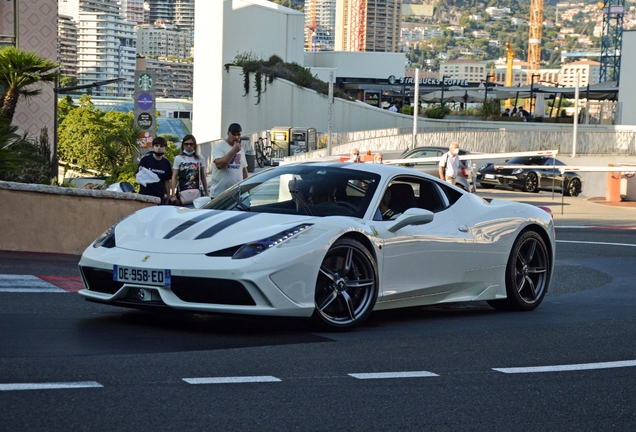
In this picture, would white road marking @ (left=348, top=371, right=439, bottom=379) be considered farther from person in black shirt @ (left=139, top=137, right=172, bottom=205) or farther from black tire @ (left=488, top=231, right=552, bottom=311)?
person in black shirt @ (left=139, top=137, right=172, bottom=205)

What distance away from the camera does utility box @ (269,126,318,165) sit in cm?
4894

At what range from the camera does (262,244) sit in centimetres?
657

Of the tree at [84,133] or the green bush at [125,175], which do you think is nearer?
the green bush at [125,175]

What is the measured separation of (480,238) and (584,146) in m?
36.0

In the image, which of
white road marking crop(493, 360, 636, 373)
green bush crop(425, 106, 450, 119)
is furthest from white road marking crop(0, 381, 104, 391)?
green bush crop(425, 106, 450, 119)

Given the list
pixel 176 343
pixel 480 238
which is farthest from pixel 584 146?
pixel 176 343

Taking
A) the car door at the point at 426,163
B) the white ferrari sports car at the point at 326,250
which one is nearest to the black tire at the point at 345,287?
the white ferrari sports car at the point at 326,250

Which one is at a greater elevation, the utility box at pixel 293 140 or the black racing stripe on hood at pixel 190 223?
the black racing stripe on hood at pixel 190 223

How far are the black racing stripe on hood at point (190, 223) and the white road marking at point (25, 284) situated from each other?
196 cm

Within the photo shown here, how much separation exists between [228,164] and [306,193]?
15.2ft

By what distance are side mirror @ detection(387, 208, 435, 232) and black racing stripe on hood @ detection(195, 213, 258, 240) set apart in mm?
1069

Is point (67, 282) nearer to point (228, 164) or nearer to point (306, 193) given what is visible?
point (306, 193)

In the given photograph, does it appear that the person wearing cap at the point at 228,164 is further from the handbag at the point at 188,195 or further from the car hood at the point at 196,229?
the car hood at the point at 196,229

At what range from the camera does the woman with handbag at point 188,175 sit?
40.4 ft
